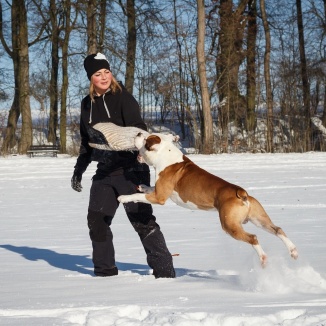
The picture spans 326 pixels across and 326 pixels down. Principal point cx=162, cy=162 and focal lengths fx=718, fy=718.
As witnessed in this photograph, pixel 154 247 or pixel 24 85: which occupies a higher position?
pixel 24 85

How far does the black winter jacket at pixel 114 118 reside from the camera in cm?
619

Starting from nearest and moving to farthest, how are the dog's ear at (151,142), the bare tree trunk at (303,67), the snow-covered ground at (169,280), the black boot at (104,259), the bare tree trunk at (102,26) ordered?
the snow-covered ground at (169,280) → the dog's ear at (151,142) → the black boot at (104,259) → the bare tree trunk at (102,26) → the bare tree trunk at (303,67)

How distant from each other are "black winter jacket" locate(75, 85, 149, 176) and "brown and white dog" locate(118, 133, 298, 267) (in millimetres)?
250

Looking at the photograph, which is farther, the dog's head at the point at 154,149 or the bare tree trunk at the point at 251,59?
the bare tree trunk at the point at 251,59

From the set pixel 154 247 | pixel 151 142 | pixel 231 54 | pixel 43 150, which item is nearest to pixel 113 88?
pixel 151 142

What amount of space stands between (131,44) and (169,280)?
2623 cm

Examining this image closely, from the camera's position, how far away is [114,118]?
20.3 ft

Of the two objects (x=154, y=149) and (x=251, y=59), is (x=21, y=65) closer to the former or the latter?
(x=251, y=59)

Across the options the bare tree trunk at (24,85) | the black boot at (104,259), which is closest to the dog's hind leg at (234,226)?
the black boot at (104,259)

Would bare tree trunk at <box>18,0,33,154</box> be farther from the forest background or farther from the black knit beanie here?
the black knit beanie

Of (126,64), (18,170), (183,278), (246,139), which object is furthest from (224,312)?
(126,64)

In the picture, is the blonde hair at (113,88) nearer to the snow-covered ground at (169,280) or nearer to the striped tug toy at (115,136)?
the striped tug toy at (115,136)

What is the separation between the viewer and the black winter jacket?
20.3 feet

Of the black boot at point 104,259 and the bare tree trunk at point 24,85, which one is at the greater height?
the bare tree trunk at point 24,85
